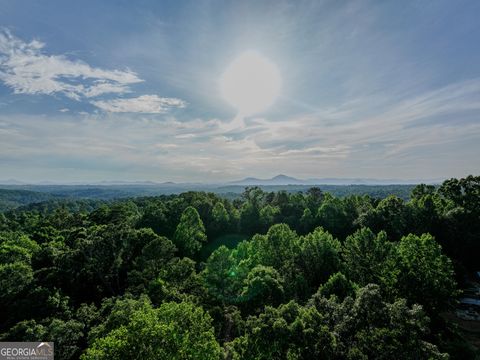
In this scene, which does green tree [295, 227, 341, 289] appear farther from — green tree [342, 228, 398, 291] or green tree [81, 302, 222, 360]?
green tree [81, 302, 222, 360]

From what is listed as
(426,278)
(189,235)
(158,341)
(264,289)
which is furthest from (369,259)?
(189,235)

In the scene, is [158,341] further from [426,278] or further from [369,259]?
[426,278]

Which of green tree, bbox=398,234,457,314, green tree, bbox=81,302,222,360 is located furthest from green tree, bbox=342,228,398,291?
green tree, bbox=81,302,222,360

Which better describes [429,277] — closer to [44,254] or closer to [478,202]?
[478,202]

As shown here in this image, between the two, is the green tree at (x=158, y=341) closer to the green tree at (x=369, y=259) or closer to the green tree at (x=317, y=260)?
the green tree at (x=317, y=260)

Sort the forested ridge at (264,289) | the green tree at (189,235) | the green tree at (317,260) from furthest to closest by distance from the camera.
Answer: the green tree at (189,235) < the green tree at (317,260) < the forested ridge at (264,289)

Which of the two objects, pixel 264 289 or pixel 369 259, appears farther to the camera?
pixel 369 259

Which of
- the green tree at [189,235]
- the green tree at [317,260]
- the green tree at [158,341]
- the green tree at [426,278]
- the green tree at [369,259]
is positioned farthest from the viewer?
the green tree at [189,235]

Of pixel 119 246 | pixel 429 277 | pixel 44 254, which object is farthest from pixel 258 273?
pixel 44 254

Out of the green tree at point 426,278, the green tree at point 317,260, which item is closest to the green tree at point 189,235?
the green tree at point 317,260
